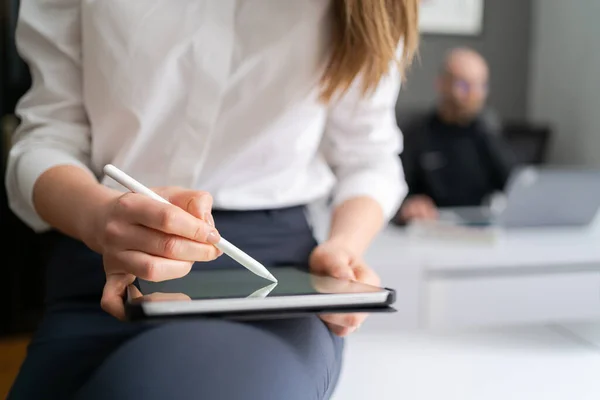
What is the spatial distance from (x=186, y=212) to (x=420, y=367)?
39 cm

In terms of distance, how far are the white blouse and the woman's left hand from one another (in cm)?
10

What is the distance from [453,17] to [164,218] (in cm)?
267

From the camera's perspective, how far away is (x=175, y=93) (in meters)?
0.61

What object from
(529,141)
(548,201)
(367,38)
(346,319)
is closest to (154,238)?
(346,319)

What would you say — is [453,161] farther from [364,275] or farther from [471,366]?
[364,275]

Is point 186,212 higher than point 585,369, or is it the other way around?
→ point 186,212

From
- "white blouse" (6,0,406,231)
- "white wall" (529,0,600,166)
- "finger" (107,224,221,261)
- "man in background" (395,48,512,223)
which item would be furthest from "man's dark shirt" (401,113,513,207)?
"finger" (107,224,221,261)

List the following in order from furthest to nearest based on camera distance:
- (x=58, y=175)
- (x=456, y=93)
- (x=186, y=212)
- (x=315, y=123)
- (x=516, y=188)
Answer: (x=456, y=93) < (x=516, y=188) < (x=315, y=123) < (x=58, y=175) < (x=186, y=212)

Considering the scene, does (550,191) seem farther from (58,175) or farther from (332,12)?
(58,175)

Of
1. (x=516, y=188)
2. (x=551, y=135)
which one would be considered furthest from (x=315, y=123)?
(x=551, y=135)

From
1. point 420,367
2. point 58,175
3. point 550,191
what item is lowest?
point 550,191

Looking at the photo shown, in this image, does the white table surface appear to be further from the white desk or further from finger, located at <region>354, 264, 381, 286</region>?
the white desk

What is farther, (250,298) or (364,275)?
(364,275)

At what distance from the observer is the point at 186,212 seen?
1.44 feet
